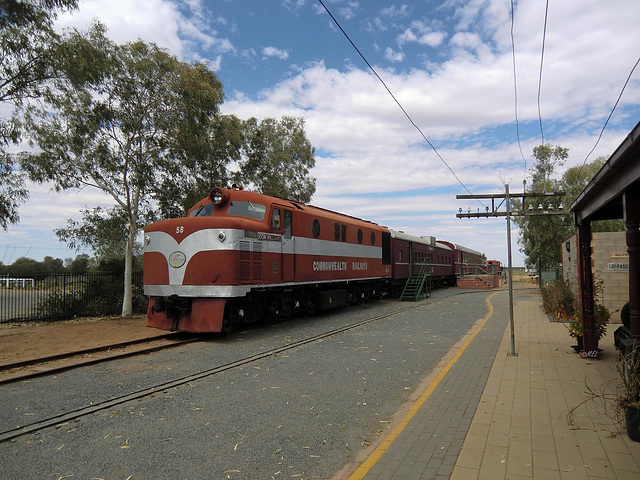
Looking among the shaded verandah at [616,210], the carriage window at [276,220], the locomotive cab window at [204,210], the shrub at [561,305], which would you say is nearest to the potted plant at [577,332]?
the shaded verandah at [616,210]

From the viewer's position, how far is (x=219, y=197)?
1162 centimetres

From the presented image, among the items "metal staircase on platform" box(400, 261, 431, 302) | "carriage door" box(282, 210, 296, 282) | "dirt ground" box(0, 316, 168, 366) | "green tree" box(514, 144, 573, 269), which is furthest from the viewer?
"green tree" box(514, 144, 573, 269)

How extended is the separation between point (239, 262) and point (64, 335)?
508 cm

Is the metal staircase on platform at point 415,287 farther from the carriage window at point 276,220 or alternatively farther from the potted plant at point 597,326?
the potted plant at point 597,326

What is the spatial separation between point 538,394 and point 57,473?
5.57 metres

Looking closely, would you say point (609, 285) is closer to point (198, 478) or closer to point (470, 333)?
point (470, 333)

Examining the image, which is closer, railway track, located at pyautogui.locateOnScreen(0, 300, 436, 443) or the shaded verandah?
the shaded verandah

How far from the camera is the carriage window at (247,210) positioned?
1153cm

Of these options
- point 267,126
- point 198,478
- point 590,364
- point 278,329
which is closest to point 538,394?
point 590,364

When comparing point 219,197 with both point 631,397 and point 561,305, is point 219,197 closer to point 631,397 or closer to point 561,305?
point 631,397

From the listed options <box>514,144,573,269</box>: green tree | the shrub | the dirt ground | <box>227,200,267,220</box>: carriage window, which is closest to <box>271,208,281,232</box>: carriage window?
<box>227,200,267,220</box>: carriage window

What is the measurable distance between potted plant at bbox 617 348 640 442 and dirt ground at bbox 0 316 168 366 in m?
9.01

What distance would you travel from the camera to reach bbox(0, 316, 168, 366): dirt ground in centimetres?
887

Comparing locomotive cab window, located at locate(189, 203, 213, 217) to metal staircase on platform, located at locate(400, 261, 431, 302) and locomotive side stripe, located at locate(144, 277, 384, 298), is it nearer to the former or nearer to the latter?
locomotive side stripe, located at locate(144, 277, 384, 298)
